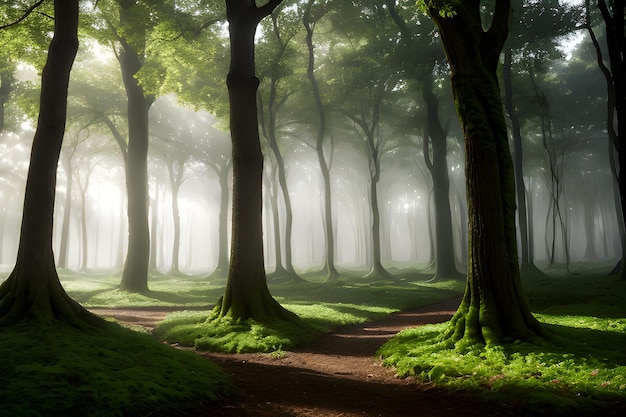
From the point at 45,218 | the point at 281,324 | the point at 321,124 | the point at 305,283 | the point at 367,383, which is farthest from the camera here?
the point at 321,124

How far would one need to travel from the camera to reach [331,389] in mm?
5902

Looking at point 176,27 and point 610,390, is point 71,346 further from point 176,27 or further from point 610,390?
point 176,27

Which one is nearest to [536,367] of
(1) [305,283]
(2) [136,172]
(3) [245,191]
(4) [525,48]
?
(3) [245,191]

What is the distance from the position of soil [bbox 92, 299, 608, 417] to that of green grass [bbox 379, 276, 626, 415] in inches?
10.6

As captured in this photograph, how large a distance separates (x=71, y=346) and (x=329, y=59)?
28133 millimetres

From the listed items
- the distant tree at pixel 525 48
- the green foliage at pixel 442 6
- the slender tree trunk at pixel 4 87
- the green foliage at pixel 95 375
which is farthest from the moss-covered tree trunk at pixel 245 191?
the slender tree trunk at pixel 4 87

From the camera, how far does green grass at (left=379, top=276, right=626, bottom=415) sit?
4781 mm

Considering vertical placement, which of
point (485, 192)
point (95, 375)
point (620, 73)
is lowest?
point (95, 375)

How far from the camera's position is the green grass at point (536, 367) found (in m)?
4.78

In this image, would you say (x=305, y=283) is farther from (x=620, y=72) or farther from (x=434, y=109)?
(x=620, y=72)

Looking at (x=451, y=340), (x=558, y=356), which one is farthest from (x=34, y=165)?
(x=558, y=356)

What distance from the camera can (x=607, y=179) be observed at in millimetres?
45500

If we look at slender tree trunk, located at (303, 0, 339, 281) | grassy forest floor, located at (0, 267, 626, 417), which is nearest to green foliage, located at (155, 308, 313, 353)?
grassy forest floor, located at (0, 267, 626, 417)

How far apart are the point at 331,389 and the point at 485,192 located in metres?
4.63
